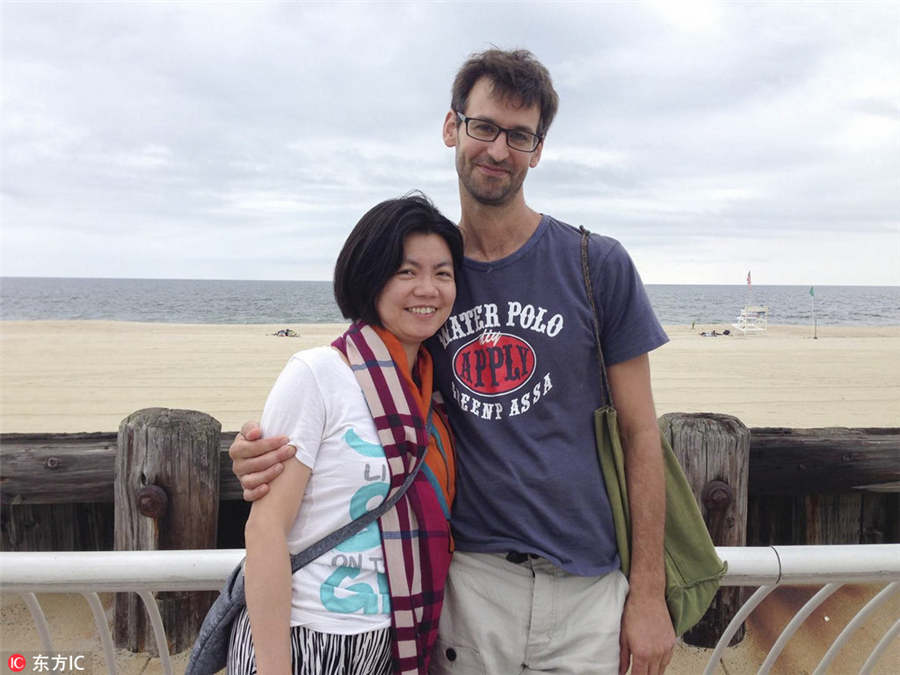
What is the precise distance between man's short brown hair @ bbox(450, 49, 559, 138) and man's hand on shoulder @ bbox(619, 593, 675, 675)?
1.55 m

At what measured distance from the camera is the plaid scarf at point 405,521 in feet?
5.72

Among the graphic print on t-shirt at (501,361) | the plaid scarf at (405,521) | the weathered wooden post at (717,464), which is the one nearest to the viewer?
the plaid scarf at (405,521)

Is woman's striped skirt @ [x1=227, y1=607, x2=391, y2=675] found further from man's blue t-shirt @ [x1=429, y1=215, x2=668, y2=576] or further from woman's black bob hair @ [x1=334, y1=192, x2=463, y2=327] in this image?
woman's black bob hair @ [x1=334, y1=192, x2=463, y2=327]

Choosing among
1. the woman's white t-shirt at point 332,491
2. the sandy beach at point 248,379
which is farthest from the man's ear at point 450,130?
the sandy beach at point 248,379

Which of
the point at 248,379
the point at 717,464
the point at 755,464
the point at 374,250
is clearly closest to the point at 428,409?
the point at 374,250

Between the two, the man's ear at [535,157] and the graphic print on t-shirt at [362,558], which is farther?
the man's ear at [535,157]

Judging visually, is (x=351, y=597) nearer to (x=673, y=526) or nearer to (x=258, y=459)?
(x=258, y=459)

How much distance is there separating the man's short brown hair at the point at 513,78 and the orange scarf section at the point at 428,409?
0.85m

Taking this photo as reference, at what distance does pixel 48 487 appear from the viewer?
3.36 m

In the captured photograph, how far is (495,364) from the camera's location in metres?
2.07

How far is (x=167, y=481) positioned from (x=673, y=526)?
2.24m

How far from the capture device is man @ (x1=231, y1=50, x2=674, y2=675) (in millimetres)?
1981

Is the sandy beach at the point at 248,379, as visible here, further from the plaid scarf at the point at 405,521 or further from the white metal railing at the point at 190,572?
the plaid scarf at the point at 405,521

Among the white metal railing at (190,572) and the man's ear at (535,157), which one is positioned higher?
the man's ear at (535,157)
